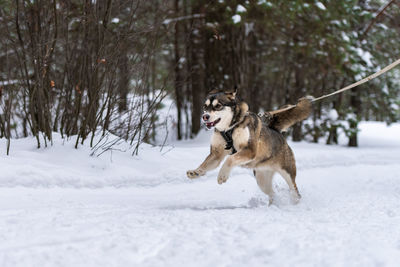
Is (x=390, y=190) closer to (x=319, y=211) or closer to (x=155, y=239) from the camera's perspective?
(x=319, y=211)

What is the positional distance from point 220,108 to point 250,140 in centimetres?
54

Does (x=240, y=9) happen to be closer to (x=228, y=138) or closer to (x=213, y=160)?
(x=228, y=138)

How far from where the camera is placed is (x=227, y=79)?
36.4 ft

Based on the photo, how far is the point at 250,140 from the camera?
425 centimetres

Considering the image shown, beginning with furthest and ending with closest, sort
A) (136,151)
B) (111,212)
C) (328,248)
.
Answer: (136,151) → (111,212) → (328,248)

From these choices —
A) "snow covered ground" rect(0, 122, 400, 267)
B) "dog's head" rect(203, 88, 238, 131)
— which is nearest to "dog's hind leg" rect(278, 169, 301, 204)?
"snow covered ground" rect(0, 122, 400, 267)

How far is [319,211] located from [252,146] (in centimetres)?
115

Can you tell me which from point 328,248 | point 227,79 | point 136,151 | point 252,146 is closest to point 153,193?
point 136,151

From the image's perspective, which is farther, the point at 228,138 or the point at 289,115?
the point at 289,115

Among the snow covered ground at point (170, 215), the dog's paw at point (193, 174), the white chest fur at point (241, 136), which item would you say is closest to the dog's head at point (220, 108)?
the white chest fur at point (241, 136)

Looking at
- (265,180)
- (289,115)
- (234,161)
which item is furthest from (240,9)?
(234,161)

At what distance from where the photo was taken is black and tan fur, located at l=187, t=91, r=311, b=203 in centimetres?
402

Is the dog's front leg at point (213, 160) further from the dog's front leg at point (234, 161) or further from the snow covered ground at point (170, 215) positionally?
the snow covered ground at point (170, 215)

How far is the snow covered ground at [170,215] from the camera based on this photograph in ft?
8.83
